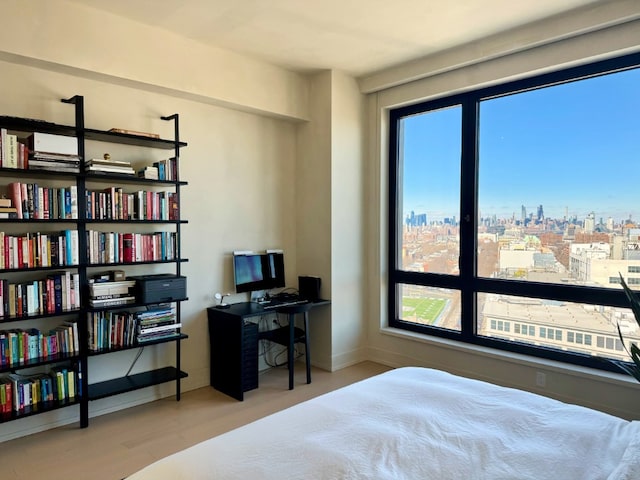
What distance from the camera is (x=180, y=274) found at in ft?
11.7

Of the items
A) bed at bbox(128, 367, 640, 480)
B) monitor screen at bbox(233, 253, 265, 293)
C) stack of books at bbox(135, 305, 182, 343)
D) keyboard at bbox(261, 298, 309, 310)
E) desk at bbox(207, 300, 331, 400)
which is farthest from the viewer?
monitor screen at bbox(233, 253, 265, 293)

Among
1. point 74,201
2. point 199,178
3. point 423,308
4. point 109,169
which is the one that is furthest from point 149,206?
point 423,308

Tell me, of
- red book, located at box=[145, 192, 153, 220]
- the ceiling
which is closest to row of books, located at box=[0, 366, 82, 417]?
red book, located at box=[145, 192, 153, 220]

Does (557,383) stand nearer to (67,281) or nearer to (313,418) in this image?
(313,418)

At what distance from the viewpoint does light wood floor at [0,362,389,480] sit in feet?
8.12

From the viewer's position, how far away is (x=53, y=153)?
2.72 m

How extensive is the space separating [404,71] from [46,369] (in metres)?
3.77

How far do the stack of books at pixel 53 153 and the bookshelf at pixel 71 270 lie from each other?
0.04 meters

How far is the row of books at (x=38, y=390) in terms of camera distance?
8.65ft

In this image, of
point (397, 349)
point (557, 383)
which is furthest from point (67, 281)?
point (557, 383)

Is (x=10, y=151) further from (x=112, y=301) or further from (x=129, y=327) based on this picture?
(x=129, y=327)

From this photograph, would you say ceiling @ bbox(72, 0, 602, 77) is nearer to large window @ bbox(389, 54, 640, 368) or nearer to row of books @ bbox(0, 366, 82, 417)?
large window @ bbox(389, 54, 640, 368)

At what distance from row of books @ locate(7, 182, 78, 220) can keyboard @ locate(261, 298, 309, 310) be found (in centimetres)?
164

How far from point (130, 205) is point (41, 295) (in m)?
0.82
